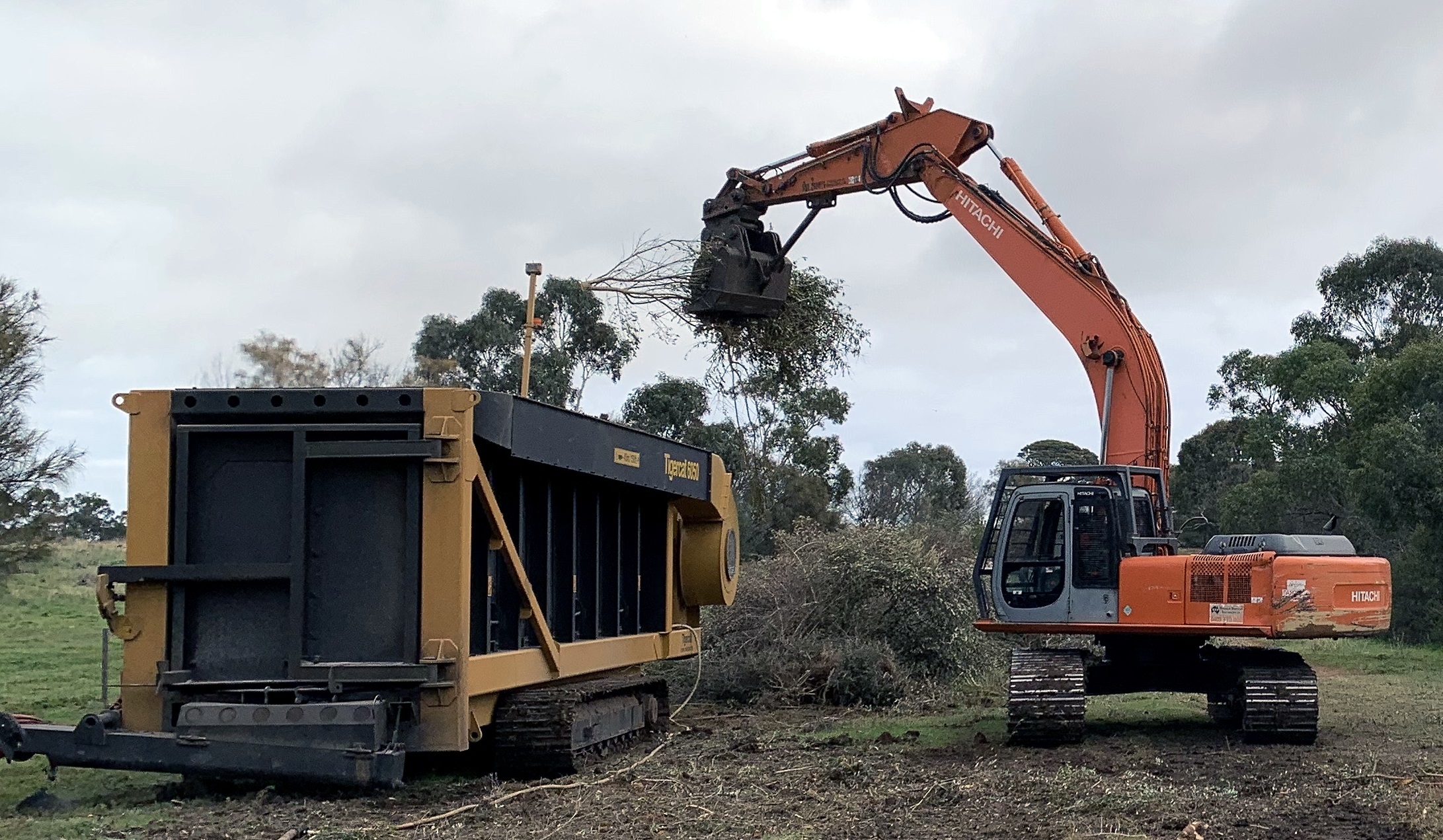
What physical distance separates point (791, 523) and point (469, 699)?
1893 centimetres

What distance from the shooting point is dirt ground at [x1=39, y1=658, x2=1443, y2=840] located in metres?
7.93

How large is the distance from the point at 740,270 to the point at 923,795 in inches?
258

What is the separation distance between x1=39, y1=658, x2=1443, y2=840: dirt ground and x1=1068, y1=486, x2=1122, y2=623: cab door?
1102 mm

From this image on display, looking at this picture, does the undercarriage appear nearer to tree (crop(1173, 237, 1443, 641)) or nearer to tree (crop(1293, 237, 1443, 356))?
tree (crop(1173, 237, 1443, 641))

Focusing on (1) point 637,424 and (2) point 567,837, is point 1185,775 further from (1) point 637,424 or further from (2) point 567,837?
(1) point 637,424

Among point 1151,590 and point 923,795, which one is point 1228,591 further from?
point 923,795

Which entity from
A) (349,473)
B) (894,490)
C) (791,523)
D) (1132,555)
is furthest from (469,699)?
(894,490)

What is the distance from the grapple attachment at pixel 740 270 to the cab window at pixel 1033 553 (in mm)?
3570

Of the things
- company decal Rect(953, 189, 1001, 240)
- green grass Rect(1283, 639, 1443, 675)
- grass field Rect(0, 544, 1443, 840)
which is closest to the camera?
grass field Rect(0, 544, 1443, 840)

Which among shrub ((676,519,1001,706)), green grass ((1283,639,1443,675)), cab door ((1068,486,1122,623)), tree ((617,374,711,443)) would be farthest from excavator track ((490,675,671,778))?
tree ((617,374,711,443))

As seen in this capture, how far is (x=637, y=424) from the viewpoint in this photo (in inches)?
1126

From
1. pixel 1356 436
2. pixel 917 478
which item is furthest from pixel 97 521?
pixel 1356 436

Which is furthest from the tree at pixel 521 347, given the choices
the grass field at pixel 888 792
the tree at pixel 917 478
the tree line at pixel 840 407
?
the tree at pixel 917 478

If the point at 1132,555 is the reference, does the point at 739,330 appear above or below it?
above
